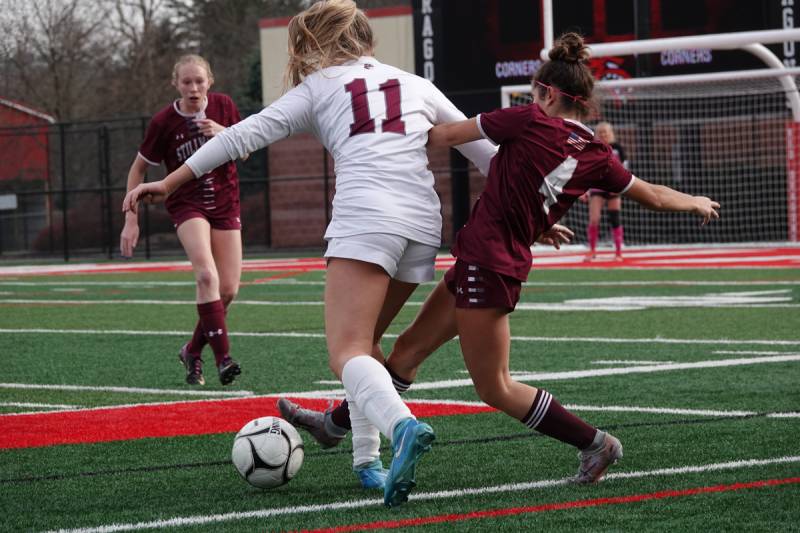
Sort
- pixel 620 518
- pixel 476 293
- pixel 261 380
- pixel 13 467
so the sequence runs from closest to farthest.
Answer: pixel 620 518
pixel 476 293
pixel 13 467
pixel 261 380

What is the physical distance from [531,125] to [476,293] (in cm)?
63

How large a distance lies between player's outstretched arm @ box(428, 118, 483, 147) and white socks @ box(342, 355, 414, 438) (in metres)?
0.84

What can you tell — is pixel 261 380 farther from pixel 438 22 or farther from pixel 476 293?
pixel 438 22

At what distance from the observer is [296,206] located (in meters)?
31.5

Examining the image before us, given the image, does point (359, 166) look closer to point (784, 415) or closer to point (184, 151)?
point (784, 415)

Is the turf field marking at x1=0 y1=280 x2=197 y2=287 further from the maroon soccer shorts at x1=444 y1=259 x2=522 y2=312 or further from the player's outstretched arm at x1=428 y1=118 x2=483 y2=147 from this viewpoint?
the maroon soccer shorts at x1=444 y1=259 x2=522 y2=312

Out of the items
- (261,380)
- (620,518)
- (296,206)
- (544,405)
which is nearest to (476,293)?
(544,405)

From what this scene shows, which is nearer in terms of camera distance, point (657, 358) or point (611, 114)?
point (657, 358)

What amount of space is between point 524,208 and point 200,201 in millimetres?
4159

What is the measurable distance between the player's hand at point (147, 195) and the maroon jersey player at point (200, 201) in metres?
3.28

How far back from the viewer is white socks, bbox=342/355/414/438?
14.6 feet

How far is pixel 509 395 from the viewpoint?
4887 mm

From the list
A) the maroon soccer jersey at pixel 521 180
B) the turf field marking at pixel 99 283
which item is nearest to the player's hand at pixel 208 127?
the maroon soccer jersey at pixel 521 180

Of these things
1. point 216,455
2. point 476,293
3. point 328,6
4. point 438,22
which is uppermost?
point 438,22
